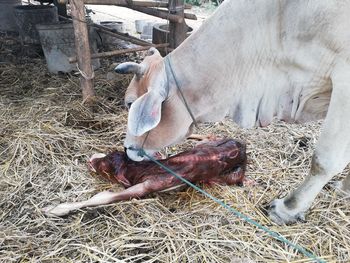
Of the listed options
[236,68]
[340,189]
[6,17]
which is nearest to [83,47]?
[236,68]

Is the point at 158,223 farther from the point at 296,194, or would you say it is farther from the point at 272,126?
the point at 272,126

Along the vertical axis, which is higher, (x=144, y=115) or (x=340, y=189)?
(x=144, y=115)

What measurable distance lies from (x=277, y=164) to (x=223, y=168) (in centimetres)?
59

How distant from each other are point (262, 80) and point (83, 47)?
5.76 ft

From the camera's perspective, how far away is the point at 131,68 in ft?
7.00

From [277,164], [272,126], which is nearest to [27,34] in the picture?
[272,126]

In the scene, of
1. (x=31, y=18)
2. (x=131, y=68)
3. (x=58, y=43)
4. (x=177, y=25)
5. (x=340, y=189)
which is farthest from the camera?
(x=31, y=18)

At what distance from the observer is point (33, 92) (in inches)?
152

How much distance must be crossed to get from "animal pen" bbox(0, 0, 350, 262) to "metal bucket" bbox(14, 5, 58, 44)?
1983mm

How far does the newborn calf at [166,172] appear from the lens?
2.20 metres

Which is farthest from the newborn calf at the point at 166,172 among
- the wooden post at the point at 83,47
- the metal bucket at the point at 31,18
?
the metal bucket at the point at 31,18

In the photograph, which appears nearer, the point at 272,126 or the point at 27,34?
the point at 272,126

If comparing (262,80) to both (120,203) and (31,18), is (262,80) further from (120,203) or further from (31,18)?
(31,18)

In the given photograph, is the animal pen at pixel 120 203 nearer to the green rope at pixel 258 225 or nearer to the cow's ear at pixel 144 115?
the green rope at pixel 258 225
